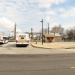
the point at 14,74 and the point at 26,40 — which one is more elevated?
the point at 26,40

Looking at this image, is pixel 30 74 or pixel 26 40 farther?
pixel 26 40

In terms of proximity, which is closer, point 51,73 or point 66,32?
point 51,73

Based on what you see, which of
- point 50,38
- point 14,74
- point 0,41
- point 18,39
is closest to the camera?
point 14,74

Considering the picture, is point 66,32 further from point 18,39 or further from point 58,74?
point 58,74

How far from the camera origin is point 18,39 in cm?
1549

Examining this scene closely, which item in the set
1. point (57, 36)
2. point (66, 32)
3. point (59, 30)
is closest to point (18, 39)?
point (57, 36)

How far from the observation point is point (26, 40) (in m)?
15.5

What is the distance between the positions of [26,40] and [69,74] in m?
12.2

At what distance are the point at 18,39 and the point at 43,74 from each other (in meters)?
12.3

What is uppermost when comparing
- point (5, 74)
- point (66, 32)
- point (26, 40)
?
point (66, 32)

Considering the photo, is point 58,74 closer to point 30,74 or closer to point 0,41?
point 30,74

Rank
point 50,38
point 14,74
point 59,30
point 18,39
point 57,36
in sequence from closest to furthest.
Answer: point 14,74, point 18,39, point 50,38, point 57,36, point 59,30

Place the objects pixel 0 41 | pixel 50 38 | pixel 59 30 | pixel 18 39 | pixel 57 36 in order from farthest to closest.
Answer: pixel 59 30
pixel 57 36
pixel 50 38
pixel 0 41
pixel 18 39

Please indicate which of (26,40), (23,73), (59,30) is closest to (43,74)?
(23,73)
